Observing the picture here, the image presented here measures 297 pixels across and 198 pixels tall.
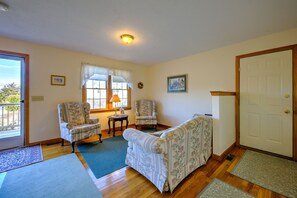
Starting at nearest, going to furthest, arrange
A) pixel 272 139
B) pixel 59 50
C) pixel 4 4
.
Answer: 1. pixel 4 4
2. pixel 272 139
3. pixel 59 50

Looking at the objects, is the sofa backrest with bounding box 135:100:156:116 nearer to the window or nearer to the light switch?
the window

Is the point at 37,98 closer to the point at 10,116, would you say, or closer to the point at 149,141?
the point at 10,116

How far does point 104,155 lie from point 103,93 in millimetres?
2133

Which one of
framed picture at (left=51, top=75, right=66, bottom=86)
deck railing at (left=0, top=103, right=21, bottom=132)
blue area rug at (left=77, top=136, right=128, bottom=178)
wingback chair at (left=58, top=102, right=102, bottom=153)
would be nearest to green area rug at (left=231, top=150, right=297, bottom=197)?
blue area rug at (left=77, top=136, right=128, bottom=178)

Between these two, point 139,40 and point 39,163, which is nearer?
point 39,163

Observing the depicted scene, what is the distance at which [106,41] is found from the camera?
285 centimetres

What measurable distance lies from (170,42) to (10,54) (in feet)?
11.2

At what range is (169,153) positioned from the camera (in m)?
1.54

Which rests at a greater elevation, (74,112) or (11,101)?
(11,101)

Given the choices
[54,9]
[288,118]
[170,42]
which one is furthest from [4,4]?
[288,118]

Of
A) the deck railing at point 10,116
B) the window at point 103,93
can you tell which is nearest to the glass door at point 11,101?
the deck railing at point 10,116

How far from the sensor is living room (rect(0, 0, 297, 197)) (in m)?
1.82

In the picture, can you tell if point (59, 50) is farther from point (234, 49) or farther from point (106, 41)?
point (234, 49)

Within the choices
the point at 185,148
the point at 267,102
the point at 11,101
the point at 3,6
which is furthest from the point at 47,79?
the point at 267,102
